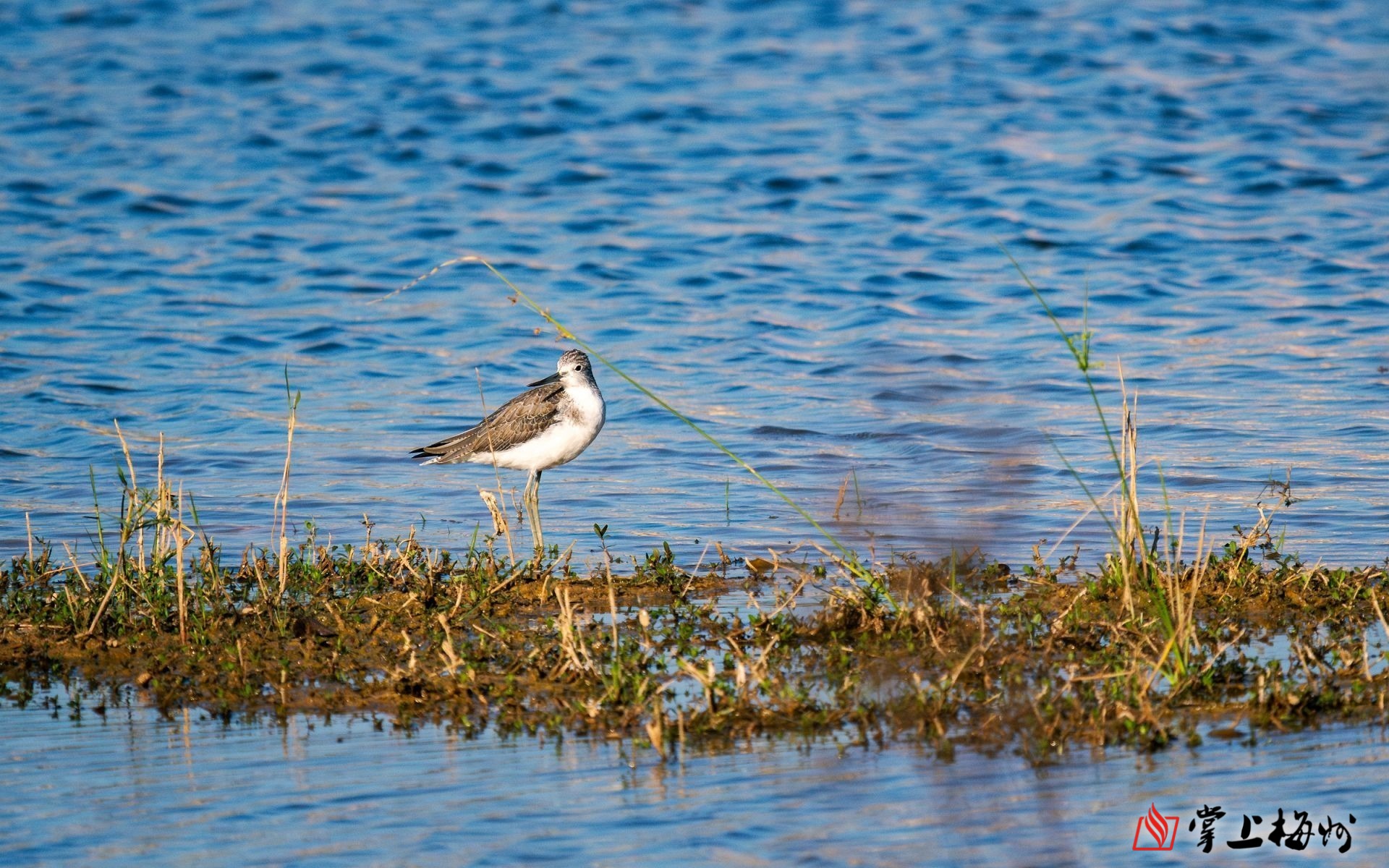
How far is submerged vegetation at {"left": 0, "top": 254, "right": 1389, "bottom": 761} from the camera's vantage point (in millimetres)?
5816

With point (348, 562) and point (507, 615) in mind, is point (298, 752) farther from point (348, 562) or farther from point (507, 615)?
point (348, 562)

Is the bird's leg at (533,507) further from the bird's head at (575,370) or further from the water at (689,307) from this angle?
the bird's head at (575,370)

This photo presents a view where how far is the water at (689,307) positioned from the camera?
5.34 meters

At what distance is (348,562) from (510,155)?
45.9ft

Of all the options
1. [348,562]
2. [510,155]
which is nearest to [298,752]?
[348,562]

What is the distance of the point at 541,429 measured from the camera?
32.4ft

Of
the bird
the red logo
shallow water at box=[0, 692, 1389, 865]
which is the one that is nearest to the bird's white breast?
the bird

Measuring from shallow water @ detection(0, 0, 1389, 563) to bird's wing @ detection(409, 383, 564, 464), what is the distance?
1.51ft

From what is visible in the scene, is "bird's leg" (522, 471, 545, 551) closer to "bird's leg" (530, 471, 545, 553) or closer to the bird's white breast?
"bird's leg" (530, 471, 545, 553)

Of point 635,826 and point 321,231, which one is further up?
point 321,231

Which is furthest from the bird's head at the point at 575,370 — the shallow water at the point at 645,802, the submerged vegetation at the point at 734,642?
the shallow water at the point at 645,802

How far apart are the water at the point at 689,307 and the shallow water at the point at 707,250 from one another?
2.8 inches

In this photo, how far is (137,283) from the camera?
54.6 feet

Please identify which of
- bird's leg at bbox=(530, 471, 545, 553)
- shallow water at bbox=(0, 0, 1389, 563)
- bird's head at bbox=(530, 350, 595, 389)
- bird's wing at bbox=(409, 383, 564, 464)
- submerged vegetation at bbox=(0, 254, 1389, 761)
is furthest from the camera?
shallow water at bbox=(0, 0, 1389, 563)
